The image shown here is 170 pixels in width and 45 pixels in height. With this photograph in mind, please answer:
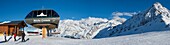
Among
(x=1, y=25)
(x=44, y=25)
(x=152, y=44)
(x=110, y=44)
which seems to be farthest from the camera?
(x=1, y=25)

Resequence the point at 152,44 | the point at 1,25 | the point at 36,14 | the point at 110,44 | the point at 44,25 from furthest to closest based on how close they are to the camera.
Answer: the point at 1,25 < the point at 36,14 < the point at 44,25 < the point at 110,44 < the point at 152,44

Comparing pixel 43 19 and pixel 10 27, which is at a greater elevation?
pixel 43 19

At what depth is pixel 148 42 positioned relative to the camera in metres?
20.0

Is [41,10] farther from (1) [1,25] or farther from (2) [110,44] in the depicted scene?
(2) [110,44]

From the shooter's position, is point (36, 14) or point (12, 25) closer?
point (36, 14)

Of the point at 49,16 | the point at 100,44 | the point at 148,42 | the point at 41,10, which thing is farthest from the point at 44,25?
the point at 148,42

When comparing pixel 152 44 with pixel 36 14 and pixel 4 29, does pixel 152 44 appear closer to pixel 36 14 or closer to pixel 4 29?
pixel 36 14

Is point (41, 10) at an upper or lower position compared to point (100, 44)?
upper

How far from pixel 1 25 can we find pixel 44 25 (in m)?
26.8

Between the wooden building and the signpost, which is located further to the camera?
the wooden building

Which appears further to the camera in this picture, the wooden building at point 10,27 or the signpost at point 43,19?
the wooden building at point 10,27

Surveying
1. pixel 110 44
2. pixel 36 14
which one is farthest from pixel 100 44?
pixel 36 14

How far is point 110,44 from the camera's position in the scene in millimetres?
21203

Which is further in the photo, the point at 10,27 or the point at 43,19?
the point at 10,27
